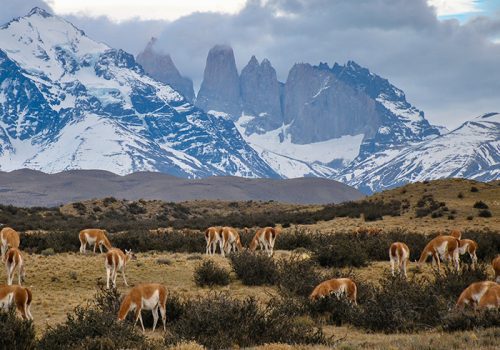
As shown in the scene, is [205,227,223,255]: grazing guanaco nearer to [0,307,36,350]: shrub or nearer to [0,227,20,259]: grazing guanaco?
[0,227,20,259]: grazing guanaco

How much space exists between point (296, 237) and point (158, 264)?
9.57 metres

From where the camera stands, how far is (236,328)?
15.3 m

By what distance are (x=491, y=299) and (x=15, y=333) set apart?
9.63 metres

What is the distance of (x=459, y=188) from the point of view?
212 feet

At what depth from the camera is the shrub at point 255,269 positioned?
24.3m

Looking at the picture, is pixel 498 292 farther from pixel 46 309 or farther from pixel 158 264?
pixel 158 264

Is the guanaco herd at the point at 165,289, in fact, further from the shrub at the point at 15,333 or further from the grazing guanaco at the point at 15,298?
the shrub at the point at 15,333

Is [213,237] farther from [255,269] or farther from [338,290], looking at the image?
[338,290]

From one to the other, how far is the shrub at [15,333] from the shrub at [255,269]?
Result: 10.9 m

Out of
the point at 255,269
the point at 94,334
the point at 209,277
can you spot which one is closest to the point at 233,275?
the point at 255,269

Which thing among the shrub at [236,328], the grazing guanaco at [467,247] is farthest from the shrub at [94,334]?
the grazing guanaco at [467,247]

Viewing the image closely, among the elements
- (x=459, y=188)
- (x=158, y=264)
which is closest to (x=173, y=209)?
(x=459, y=188)

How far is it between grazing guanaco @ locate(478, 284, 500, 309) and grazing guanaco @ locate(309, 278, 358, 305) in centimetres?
365

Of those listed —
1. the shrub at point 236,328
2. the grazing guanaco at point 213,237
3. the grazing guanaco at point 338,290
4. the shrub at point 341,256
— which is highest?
the grazing guanaco at point 213,237
